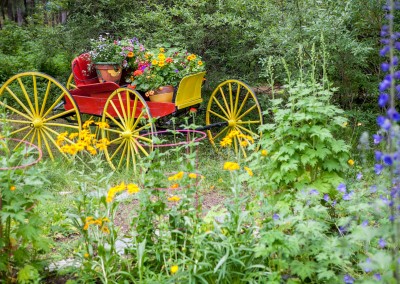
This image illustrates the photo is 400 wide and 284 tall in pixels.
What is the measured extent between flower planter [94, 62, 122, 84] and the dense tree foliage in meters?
0.85

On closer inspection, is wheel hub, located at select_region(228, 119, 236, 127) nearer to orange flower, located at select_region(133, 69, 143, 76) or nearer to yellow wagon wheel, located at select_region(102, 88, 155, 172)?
yellow wagon wheel, located at select_region(102, 88, 155, 172)

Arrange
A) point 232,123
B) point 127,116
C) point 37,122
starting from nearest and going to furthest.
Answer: point 127,116, point 37,122, point 232,123

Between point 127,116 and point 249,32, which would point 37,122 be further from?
Result: point 249,32

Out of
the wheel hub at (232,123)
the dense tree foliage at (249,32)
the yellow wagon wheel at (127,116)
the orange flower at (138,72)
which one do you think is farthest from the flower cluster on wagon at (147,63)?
the wheel hub at (232,123)

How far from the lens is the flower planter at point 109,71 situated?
5.44 m

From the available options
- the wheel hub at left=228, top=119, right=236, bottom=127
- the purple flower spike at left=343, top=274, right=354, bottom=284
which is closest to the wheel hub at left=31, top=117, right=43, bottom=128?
the wheel hub at left=228, top=119, right=236, bottom=127

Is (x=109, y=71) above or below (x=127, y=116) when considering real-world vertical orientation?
above

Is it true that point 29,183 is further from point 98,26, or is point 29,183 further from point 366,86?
point 98,26

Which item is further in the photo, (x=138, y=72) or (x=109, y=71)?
(x=109, y=71)

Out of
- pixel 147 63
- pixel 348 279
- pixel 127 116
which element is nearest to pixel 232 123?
pixel 147 63

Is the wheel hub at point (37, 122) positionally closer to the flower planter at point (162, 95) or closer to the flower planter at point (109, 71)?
the flower planter at point (109, 71)

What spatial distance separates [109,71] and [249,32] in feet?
6.41

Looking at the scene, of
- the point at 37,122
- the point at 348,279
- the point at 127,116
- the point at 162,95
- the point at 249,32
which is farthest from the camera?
the point at 249,32

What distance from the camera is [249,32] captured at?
20.9 ft
